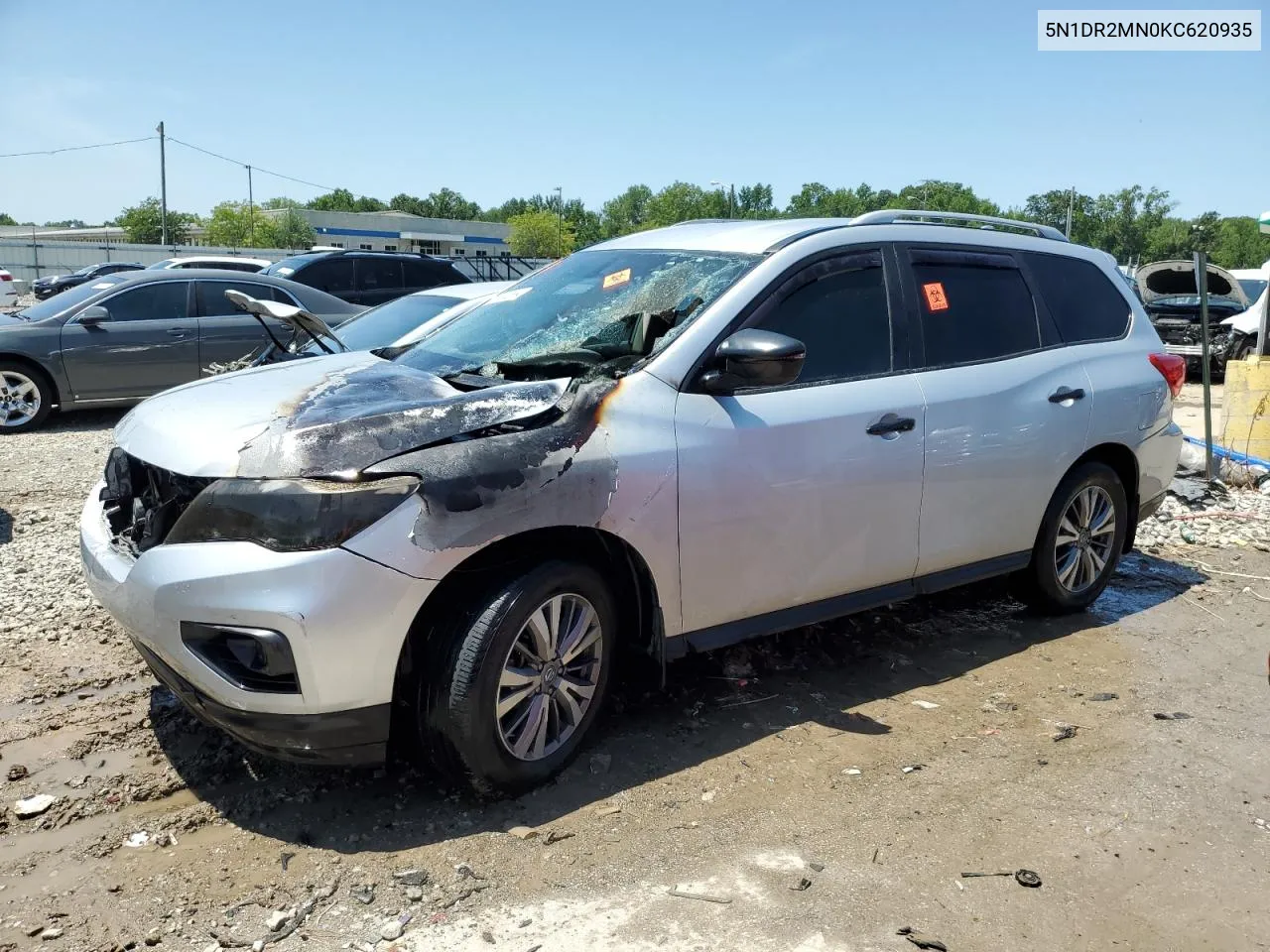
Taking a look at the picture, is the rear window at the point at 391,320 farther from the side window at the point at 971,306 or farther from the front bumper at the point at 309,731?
the front bumper at the point at 309,731

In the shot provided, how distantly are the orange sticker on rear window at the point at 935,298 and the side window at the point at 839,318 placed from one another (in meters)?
0.27

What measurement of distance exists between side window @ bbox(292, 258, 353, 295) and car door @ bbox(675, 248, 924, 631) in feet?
36.1

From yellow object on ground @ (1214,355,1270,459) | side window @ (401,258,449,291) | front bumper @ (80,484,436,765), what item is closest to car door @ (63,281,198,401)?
side window @ (401,258,449,291)

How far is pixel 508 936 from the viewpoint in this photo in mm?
2607

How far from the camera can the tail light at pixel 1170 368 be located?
17.2 ft

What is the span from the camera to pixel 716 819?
10.5ft

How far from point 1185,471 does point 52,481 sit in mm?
9162

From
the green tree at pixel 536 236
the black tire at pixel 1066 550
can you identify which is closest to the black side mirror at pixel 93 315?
the black tire at pixel 1066 550

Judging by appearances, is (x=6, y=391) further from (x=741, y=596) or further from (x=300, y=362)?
(x=741, y=596)

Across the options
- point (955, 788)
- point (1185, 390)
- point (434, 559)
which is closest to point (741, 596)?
point (955, 788)

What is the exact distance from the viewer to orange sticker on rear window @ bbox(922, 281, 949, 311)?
433cm

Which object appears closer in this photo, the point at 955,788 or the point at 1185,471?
the point at 955,788

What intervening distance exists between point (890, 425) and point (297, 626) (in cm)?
240

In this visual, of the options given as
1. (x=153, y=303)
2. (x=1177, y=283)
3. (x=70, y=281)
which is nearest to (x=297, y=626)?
(x=153, y=303)
